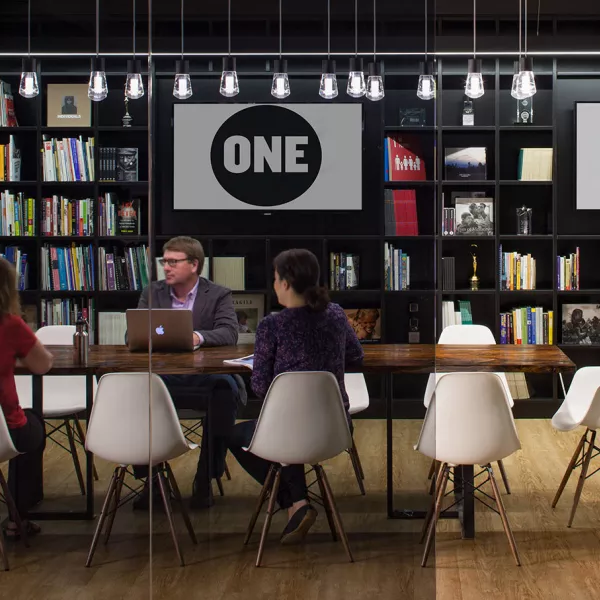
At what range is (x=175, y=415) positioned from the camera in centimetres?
238

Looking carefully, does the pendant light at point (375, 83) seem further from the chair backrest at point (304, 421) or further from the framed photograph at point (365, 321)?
the chair backrest at point (304, 421)

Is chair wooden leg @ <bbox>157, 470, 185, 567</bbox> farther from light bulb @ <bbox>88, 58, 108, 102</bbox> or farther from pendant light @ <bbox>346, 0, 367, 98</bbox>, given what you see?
pendant light @ <bbox>346, 0, 367, 98</bbox>

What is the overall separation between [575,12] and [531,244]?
1.70m

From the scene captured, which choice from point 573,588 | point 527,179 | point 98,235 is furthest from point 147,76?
point 527,179

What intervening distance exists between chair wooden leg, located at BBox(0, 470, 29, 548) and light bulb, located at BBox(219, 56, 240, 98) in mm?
1158

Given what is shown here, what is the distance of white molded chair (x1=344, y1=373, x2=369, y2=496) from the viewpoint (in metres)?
2.45

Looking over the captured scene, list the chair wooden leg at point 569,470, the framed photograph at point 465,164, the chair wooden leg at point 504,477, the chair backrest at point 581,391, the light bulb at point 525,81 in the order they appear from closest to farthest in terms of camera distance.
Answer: the chair wooden leg at point 569,470
the chair backrest at point 581,391
the chair wooden leg at point 504,477
the light bulb at point 525,81
the framed photograph at point 465,164

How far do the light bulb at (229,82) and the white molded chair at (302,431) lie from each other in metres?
0.75

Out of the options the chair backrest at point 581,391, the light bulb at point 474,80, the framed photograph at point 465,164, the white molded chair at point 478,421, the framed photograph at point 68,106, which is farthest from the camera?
the framed photograph at point 465,164

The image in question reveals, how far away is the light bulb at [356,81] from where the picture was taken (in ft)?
7.73

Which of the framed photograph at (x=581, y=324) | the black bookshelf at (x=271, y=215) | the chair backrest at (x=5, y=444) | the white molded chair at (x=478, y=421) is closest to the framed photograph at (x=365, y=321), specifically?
the black bookshelf at (x=271, y=215)

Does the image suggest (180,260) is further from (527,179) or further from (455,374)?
(527,179)

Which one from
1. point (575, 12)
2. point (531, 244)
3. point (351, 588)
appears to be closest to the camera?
point (351, 588)

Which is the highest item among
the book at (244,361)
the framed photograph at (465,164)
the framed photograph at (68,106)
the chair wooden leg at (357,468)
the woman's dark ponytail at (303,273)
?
the framed photograph at (465,164)
